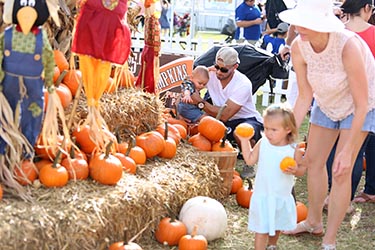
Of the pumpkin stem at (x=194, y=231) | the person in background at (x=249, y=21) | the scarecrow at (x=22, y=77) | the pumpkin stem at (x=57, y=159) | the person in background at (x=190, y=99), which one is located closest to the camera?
the scarecrow at (x=22, y=77)

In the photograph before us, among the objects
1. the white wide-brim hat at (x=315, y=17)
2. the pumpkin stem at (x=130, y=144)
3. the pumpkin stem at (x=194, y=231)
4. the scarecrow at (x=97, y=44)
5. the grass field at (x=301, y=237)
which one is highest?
the white wide-brim hat at (x=315, y=17)

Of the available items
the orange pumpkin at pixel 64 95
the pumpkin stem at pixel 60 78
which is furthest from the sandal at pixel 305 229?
the pumpkin stem at pixel 60 78

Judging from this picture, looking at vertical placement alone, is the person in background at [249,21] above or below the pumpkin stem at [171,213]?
above

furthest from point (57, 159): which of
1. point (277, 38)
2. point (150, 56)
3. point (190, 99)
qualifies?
point (277, 38)

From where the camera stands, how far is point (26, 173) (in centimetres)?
401

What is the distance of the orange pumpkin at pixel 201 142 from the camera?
5578mm

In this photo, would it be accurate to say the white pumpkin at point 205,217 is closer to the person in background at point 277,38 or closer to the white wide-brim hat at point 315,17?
the white wide-brim hat at point 315,17

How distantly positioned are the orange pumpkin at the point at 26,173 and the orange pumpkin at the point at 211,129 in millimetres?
1917

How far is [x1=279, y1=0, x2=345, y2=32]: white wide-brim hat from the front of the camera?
12.9 feet

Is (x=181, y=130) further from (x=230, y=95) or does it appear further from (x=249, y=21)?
(x=249, y=21)

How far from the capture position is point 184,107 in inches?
247

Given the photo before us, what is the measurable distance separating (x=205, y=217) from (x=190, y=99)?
6.09 feet

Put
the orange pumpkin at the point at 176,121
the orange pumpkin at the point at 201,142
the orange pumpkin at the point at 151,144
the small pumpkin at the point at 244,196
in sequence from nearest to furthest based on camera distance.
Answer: the orange pumpkin at the point at 151,144 → the small pumpkin at the point at 244,196 → the orange pumpkin at the point at 201,142 → the orange pumpkin at the point at 176,121

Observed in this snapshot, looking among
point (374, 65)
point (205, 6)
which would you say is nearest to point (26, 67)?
point (374, 65)
